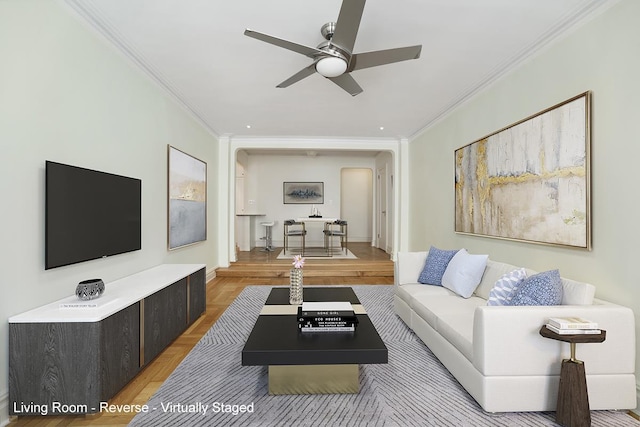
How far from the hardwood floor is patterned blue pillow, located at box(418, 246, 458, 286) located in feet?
6.50

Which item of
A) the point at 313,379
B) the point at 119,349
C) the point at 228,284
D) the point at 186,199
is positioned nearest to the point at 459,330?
the point at 313,379

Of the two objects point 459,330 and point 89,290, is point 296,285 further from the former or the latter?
point 89,290

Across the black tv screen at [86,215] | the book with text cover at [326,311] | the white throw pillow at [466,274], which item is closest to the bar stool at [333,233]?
the white throw pillow at [466,274]

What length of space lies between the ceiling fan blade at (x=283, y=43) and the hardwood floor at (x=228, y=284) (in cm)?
242

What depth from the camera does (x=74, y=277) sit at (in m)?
2.32

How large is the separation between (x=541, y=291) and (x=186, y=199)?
13.1 feet

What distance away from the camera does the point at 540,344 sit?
1837 mm

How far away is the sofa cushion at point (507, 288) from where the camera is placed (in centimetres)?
228

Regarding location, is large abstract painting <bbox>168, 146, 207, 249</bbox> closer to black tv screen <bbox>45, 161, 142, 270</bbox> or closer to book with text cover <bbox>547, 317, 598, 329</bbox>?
black tv screen <bbox>45, 161, 142, 270</bbox>

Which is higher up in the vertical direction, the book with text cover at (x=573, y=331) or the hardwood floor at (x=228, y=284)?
the book with text cover at (x=573, y=331)

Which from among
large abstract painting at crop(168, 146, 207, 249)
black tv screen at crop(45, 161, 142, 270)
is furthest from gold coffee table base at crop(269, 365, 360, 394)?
large abstract painting at crop(168, 146, 207, 249)

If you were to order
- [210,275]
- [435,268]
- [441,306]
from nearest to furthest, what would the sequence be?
[441,306]
[435,268]
[210,275]

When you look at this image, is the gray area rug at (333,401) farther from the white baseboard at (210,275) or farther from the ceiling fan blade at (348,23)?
the white baseboard at (210,275)

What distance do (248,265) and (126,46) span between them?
3.93m
